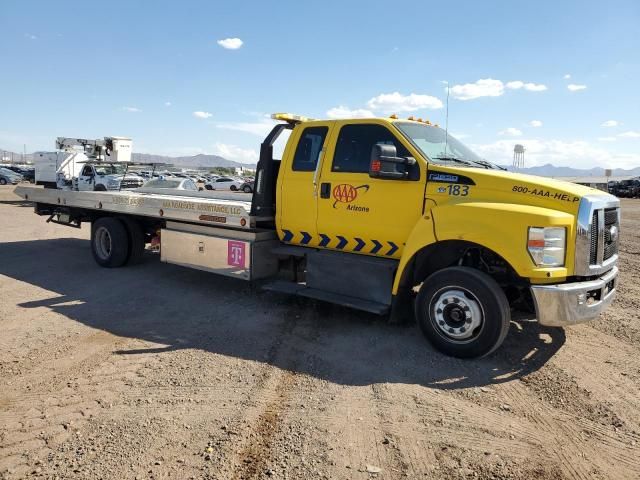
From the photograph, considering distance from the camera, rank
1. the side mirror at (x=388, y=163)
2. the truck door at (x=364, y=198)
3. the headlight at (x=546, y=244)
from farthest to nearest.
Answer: the truck door at (x=364, y=198)
the side mirror at (x=388, y=163)
the headlight at (x=546, y=244)

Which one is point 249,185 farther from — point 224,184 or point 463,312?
point 224,184

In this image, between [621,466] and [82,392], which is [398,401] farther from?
[82,392]

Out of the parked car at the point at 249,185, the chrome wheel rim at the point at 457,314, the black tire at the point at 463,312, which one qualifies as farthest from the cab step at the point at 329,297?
the parked car at the point at 249,185

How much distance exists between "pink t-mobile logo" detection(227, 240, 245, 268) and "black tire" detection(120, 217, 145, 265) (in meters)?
2.90

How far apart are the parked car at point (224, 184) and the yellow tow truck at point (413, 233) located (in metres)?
39.3

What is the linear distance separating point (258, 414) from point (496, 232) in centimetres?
257

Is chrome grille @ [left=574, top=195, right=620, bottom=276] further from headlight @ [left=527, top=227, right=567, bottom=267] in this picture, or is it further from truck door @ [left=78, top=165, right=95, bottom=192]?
truck door @ [left=78, top=165, right=95, bottom=192]

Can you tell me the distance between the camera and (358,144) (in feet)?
18.5

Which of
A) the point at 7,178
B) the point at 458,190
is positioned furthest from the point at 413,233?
the point at 7,178

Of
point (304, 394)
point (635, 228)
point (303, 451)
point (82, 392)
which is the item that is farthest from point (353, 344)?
point (635, 228)

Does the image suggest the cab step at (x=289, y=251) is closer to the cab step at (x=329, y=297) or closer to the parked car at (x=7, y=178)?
the cab step at (x=329, y=297)

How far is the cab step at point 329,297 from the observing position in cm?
523

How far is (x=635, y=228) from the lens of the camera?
16094mm

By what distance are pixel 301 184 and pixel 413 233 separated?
173 cm
